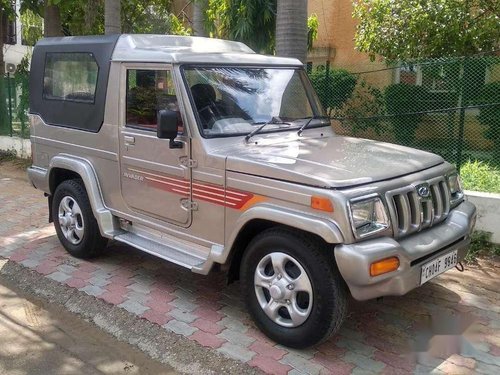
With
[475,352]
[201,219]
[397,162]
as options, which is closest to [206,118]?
[201,219]

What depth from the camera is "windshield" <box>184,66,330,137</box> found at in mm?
4316

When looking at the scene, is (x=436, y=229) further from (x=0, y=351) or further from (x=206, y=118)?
(x=0, y=351)

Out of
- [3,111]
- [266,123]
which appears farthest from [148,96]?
[3,111]

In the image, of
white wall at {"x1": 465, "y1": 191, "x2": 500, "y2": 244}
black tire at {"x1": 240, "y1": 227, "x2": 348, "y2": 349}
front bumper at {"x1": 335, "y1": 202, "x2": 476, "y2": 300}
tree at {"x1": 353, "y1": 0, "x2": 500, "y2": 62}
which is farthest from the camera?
tree at {"x1": 353, "y1": 0, "x2": 500, "y2": 62}

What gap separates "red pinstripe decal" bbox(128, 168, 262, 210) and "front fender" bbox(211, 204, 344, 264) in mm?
118

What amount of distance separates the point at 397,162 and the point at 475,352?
4.61 ft

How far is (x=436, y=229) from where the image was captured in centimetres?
390

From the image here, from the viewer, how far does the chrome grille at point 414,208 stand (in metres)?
3.55

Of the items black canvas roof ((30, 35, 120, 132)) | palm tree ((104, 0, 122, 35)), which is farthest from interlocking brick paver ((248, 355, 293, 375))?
palm tree ((104, 0, 122, 35))

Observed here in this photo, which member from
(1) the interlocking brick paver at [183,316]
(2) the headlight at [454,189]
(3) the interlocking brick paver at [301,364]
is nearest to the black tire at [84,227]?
(1) the interlocking brick paver at [183,316]

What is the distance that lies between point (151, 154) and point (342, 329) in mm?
2067

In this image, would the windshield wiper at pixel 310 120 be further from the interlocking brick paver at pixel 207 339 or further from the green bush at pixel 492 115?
the green bush at pixel 492 115

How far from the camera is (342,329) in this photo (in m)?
4.05

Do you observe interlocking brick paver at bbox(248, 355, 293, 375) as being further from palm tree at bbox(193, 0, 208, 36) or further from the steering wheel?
palm tree at bbox(193, 0, 208, 36)
